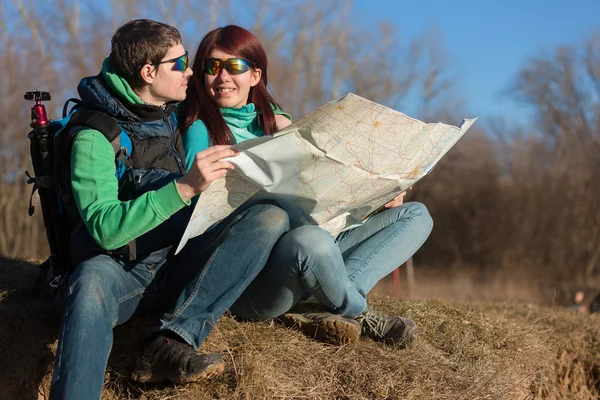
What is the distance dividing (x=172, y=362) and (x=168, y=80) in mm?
1229

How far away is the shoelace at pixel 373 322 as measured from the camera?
3475 mm

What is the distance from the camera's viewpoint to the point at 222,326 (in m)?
3.41

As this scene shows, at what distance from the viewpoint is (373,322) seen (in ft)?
11.5

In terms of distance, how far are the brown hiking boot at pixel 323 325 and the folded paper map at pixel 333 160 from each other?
51cm

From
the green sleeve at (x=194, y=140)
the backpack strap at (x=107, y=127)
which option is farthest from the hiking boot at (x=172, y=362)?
the green sleeve at (x=194, y=140)

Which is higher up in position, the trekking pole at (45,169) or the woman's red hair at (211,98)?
the woman's red hair at (211,98)

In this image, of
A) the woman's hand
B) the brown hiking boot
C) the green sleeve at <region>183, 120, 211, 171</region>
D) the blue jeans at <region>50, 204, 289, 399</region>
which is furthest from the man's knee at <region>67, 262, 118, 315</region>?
the woman's hand

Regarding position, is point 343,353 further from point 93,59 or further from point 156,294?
point 93,59

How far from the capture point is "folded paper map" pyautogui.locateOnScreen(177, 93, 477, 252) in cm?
279

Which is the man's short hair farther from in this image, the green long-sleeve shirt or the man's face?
the green long-sleeve shirt

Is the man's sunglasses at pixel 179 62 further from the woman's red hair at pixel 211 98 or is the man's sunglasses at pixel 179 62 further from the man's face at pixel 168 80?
the woman's red hair at pixel 211 98

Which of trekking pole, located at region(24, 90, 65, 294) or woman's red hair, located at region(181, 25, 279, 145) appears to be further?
woman's red hair, located at region(181, 25, 279, 145)

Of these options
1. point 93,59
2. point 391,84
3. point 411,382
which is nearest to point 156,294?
point 411,382

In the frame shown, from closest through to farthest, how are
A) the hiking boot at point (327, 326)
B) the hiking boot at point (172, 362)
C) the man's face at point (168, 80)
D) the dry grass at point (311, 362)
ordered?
the hiking boot at point (172, 362) → the dry grass at point (311, 362) → the man's face at point (168, 80) → the hiking boot at point (327, 326)
